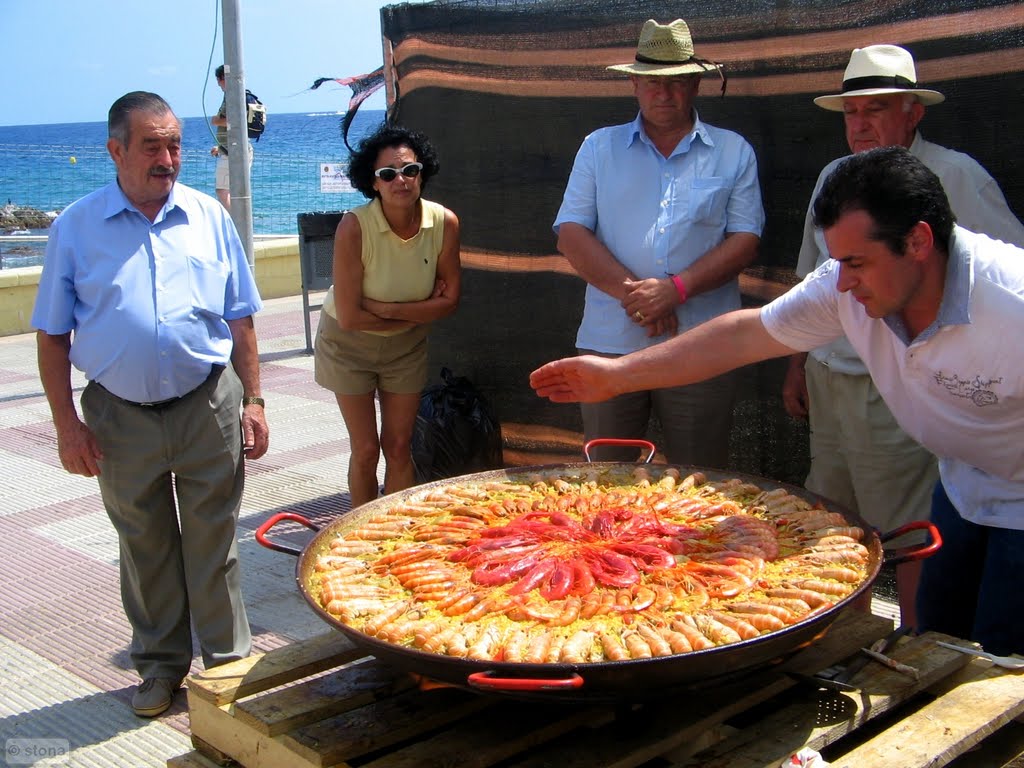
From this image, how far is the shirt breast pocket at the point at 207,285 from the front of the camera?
4012 mm

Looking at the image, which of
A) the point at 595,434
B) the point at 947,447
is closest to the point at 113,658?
the point at 595,434

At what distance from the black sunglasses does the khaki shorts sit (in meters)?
0.78

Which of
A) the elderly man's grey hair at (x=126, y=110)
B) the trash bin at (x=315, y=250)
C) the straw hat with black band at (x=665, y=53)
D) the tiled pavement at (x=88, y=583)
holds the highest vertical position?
the straw hat with black band at (x=665, y=53)

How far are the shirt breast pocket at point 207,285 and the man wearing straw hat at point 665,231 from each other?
157 cm

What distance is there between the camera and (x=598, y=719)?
8.32 feet

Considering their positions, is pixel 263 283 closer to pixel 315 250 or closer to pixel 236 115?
pixel 315 250

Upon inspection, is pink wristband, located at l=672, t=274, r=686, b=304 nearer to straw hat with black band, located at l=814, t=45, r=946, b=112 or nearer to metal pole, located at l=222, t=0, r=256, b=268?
straw hat with black band, located at l=814, t=45, r=946, b=112

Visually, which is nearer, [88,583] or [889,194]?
[889,194]

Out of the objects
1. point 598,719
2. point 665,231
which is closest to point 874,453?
point 665,231

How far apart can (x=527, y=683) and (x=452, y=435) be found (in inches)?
157

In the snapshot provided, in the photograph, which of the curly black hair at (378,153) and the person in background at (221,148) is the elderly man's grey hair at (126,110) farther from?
the person in background at (221,148)

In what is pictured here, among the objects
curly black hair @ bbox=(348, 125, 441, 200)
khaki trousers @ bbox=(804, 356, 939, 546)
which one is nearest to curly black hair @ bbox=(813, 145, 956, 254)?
khaki trousers @ bbox=(804, 356, 939, 546)

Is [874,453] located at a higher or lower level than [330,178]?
lower

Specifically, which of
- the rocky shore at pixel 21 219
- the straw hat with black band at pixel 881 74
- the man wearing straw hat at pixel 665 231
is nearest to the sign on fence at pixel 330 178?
the man wearing straw hat at pixel 665 231
